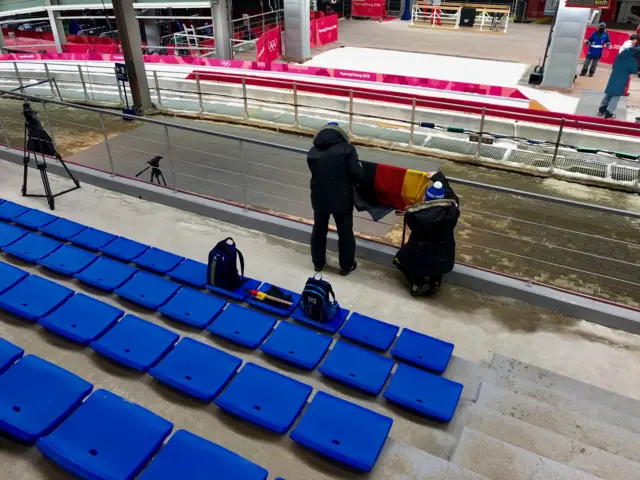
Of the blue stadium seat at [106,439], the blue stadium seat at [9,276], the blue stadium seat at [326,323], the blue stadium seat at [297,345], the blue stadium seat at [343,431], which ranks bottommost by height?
the blue stadium seat at [326,323]

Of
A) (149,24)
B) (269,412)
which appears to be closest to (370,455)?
(269,412)

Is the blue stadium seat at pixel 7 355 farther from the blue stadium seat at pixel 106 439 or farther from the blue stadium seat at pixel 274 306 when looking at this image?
the blue stadium seat at pixel 274 306

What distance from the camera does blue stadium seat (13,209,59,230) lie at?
5.48 metres

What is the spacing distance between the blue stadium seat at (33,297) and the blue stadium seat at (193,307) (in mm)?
850

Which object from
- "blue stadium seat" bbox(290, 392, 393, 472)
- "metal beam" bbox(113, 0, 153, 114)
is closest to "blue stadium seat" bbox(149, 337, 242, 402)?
"blue stadium seat" bbox(290, 392, 393, 472)

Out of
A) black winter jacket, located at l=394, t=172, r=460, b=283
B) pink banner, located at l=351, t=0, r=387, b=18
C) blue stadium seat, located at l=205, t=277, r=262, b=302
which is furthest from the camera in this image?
pink banner, located at l=351, t=0, r=387, b=18

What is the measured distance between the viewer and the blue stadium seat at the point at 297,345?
3658 millimetres

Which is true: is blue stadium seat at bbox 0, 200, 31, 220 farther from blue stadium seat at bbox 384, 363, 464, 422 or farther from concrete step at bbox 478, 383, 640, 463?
concrete step at bbox 478, 383, 640, 463

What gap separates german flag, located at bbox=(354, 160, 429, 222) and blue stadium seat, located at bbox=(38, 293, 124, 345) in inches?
99.5

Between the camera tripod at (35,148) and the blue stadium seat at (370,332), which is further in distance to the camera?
the camera tripod at (35,148)

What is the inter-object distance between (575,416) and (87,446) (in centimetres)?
310

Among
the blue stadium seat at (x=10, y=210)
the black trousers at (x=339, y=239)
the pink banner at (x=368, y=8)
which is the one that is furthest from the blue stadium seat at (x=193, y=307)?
the pink banner at (x=368, y=8)

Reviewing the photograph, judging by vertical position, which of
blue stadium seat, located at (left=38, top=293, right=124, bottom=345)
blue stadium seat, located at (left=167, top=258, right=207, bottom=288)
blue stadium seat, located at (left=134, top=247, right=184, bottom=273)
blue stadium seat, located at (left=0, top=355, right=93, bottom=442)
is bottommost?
blue stadium seat, located at (left=167, top=258, right=207, bottom=288)

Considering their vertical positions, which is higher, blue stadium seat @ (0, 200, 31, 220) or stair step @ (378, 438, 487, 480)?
stair step @ (378, 438, 487, 480)
